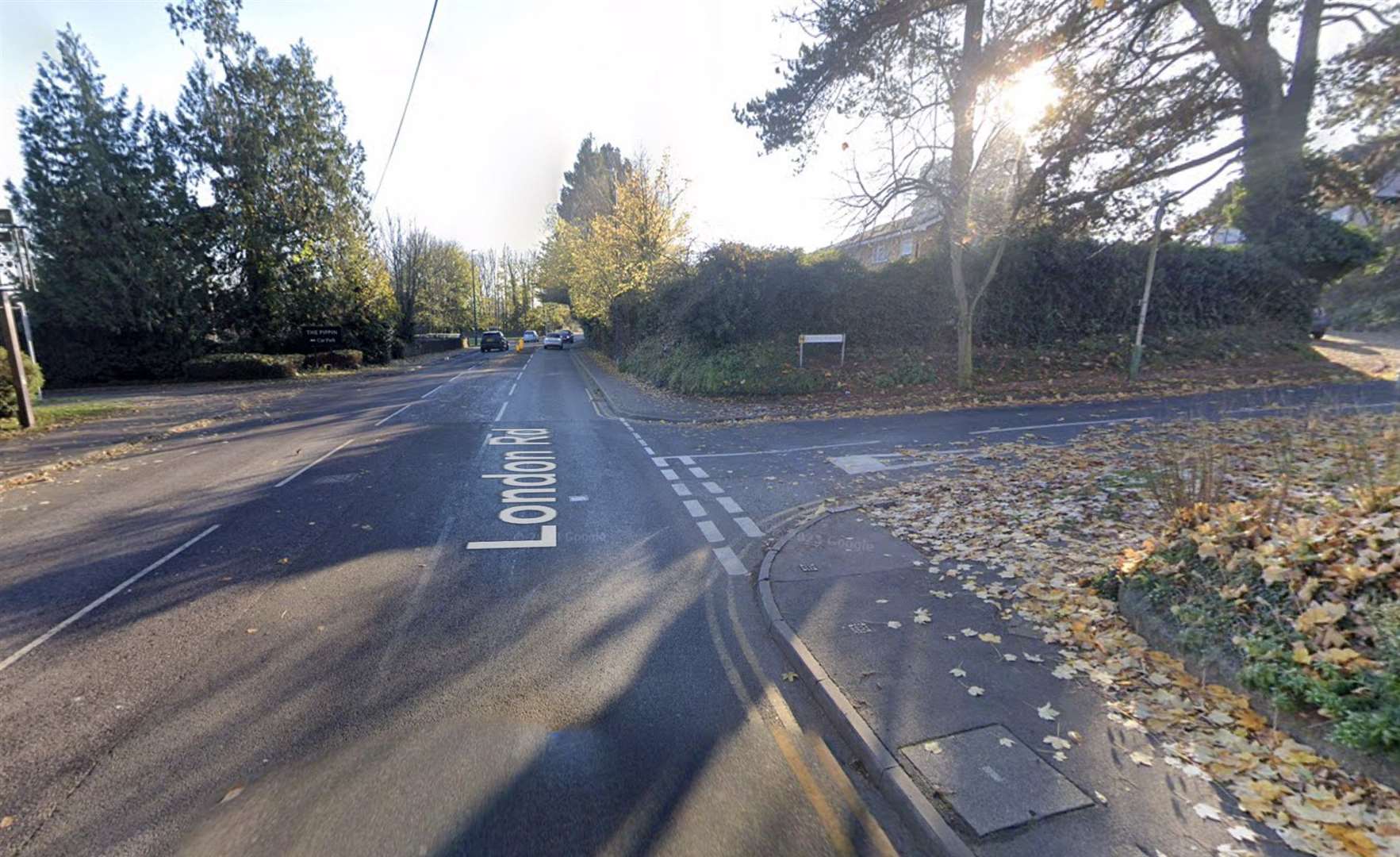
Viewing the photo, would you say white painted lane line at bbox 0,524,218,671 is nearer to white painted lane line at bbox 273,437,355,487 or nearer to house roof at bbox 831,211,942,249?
white painted lane line at bbox 273,437,355,487

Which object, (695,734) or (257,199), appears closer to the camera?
(695,734)

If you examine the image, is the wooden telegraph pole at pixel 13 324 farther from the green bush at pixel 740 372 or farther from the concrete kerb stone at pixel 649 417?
the green bush at pixel 740 372

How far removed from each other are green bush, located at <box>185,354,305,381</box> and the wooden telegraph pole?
12260mm

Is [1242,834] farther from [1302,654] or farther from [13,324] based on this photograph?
[13,324]

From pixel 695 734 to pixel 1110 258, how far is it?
22.1 m

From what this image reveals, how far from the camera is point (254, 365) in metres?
25.2

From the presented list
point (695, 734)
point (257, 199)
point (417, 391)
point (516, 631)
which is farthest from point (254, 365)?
point (695, 734)

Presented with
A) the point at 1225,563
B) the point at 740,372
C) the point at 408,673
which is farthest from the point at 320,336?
the point at 1225,563

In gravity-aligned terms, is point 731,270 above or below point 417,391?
above

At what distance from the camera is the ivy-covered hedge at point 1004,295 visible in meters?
18.6

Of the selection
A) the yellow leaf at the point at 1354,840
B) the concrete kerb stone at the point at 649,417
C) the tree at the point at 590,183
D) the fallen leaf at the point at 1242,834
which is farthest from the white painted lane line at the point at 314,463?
the tree at the point at 590,183

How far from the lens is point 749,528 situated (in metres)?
6.85

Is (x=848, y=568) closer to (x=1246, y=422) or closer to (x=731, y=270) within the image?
(x=1246, y=422)

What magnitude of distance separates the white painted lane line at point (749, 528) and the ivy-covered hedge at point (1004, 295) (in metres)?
11.9
